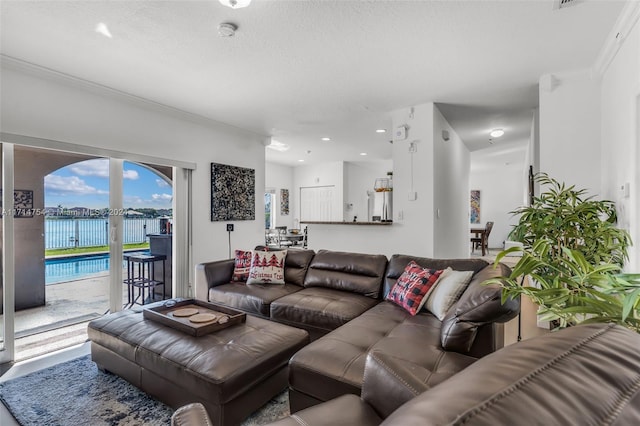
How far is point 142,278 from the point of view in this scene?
Result: 13.0 feet

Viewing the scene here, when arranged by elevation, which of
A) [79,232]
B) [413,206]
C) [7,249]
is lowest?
[7,249]

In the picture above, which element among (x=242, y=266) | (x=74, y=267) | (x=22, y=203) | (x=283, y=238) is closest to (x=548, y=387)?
(x=242, y=266)

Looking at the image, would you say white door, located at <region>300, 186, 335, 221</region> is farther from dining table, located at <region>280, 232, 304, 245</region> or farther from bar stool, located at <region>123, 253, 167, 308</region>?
bar stool, located at <region>123, 253, 167, 308</region>

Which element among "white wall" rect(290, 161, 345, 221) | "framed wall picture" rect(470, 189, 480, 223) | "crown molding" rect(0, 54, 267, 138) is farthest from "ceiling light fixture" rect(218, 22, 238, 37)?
"framed wall picture" rect(470, 189, 480, 223)

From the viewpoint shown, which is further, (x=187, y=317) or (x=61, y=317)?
(x=61, y=317)

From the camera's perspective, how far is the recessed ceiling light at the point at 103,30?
2230 millimetres

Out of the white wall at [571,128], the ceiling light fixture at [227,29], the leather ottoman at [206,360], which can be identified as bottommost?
the leather ottoman at [206,360]

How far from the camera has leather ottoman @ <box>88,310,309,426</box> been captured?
1.62 meters

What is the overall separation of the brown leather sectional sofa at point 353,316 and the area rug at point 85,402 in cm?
51

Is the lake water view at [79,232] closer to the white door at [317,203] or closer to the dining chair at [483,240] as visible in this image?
the white door at [317,203]

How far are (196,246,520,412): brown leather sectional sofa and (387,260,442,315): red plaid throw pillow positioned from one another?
0.07 m

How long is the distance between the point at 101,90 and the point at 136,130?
0.53 m

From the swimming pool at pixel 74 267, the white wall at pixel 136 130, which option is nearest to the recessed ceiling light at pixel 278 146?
the white wall at pixel 136 130

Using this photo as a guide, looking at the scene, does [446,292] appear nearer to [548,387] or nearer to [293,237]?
[548,387]
